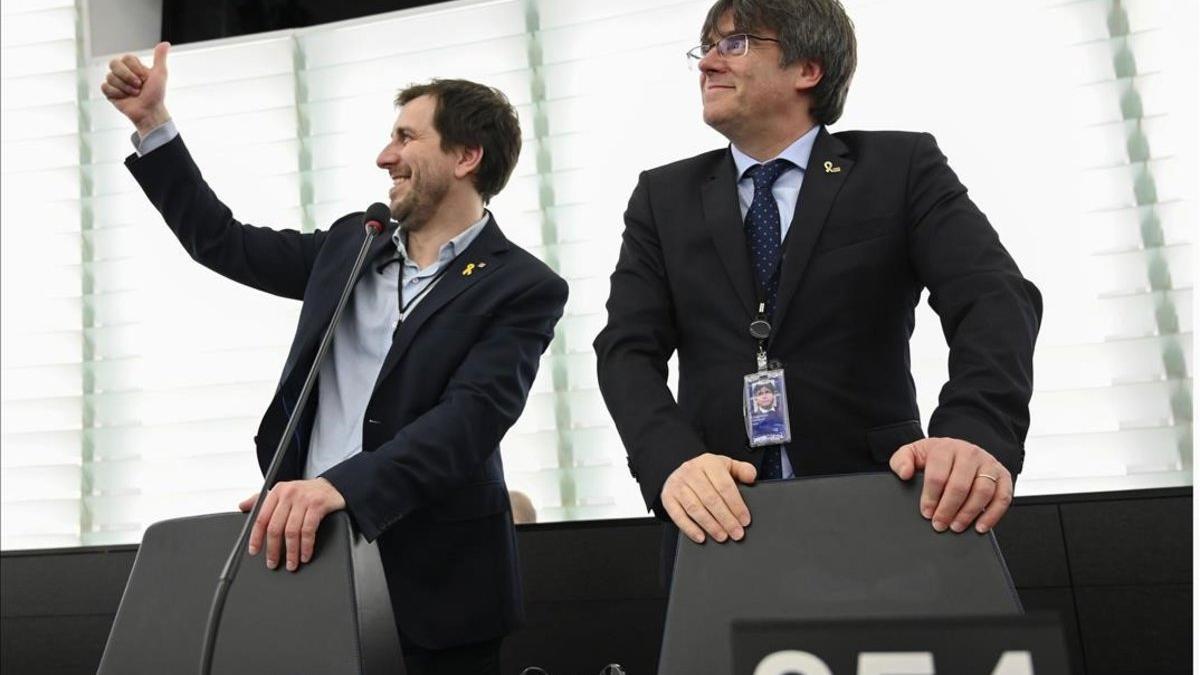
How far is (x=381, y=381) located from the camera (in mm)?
2035

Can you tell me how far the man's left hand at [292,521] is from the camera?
1597 mm

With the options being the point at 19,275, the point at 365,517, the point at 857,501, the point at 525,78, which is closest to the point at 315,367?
the point at 365,517

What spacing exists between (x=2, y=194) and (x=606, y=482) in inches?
78.5

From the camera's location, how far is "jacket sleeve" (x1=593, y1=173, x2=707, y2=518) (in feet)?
5.10

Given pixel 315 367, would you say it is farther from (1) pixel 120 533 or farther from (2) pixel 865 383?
(1) pixel 120 533

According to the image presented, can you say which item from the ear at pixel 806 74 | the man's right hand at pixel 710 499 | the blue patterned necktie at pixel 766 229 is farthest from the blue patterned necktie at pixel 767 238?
the man's right hand at pixel 710 499

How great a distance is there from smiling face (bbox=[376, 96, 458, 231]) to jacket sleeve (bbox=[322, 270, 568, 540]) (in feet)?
0.96

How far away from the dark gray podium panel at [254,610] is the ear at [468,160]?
37.0 inches

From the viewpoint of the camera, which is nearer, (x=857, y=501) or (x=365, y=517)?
(x=857, y=501)

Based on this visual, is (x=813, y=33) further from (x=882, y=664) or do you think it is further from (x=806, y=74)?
(x=882, y=664)

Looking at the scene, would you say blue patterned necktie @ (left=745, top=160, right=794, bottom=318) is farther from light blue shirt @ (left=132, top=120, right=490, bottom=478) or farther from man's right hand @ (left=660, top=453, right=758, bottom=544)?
light blue shirt @ (left=132, top=120, right=490, bottom=478)

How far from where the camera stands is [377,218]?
1921 mm

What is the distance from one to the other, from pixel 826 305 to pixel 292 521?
2.59ft

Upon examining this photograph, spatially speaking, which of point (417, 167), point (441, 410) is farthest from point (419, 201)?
point (441, 410)
